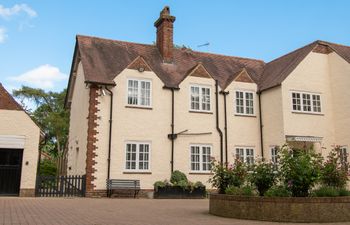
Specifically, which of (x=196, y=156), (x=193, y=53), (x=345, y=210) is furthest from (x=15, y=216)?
(x=193, y=53)

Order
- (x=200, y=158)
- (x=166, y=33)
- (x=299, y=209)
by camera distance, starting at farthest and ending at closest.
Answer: (x=166, y=33) < (x=200, y=158) < (x=299, y=209)

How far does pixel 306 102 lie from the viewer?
24312 mm

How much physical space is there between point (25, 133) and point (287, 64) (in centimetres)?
1673

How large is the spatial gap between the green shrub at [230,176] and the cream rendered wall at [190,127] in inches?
360

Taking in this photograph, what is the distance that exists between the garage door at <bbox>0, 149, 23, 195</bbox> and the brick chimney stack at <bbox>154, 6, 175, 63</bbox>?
10.8 m

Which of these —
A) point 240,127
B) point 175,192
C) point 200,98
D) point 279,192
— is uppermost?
point 200,98

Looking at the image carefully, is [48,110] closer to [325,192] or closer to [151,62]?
[151,62]

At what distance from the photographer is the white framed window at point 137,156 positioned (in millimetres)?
21516

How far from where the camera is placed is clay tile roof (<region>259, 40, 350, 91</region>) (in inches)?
956

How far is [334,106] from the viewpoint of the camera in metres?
24.4

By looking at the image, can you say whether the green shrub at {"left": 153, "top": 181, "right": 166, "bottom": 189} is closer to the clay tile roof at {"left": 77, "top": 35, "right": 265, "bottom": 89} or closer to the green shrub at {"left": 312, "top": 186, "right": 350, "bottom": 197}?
the clay tile roof at {"left": 77, "top": 35, "right": 265, "bottom": 89}

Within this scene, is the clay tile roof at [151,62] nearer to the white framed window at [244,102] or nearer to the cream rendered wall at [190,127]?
the cream rendered wall at [190,127]

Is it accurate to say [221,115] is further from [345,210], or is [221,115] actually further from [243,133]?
[345,210]

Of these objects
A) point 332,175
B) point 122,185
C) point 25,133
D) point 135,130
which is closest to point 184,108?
point 135,130
